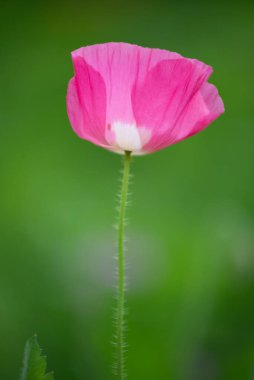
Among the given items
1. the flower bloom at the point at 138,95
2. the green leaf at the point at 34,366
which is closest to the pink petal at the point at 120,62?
the flower bloom at the point at 138,95

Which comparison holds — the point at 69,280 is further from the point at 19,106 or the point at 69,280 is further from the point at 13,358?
the point at 19,106

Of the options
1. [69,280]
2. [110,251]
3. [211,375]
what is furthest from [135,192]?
[211,375]

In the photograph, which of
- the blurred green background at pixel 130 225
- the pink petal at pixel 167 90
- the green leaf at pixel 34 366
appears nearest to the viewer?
the green leaf at pixel 34 366

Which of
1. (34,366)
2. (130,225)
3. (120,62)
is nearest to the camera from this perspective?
(34,366)

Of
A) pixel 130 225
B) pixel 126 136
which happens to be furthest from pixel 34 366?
pixel 130 225

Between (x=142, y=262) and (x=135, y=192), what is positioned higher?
(x=135, y=192)

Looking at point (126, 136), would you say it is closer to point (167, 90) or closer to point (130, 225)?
point (167, 90)

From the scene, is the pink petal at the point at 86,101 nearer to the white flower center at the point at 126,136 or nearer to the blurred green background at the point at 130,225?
the white flower center at the point at 126,136
